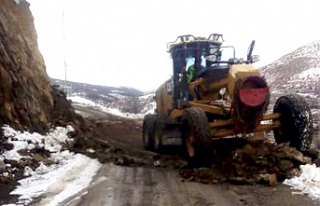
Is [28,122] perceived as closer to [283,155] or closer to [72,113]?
[72,113]

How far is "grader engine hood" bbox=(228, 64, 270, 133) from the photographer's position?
10.5 m

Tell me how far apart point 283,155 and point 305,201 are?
7.32 feet

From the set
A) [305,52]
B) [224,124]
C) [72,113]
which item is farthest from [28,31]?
[305,52]

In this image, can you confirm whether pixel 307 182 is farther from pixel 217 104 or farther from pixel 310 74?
pixel 310 74

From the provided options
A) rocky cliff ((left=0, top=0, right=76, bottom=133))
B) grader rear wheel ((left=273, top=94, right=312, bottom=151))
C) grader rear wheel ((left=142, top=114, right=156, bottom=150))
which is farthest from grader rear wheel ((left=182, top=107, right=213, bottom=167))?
rocky cliff ((left=0, top=0, right=76, bottom=133))

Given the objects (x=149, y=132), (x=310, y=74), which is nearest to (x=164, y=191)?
(x=149, y=132)

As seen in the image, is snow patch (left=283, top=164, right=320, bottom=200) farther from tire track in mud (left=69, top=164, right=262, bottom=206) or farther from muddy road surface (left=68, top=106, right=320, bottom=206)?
tire track in mud (left=69, top=164, right=262, bottom=206)

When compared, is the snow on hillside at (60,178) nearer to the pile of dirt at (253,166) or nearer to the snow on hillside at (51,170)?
the snow on hillside at (51,170)

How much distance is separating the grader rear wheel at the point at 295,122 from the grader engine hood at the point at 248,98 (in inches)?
38.5

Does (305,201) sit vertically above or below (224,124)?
below

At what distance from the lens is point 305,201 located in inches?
318

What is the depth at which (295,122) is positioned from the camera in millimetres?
11328

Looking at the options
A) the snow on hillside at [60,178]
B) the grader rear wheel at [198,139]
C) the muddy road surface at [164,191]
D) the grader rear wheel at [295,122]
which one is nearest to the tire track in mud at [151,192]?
the muddy road surface at [164,191]

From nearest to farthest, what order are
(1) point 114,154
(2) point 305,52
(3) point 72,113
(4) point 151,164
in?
(4) point 151,164 → (1) point 114,154 → (3) point 72,113 → (2) point 305,52
